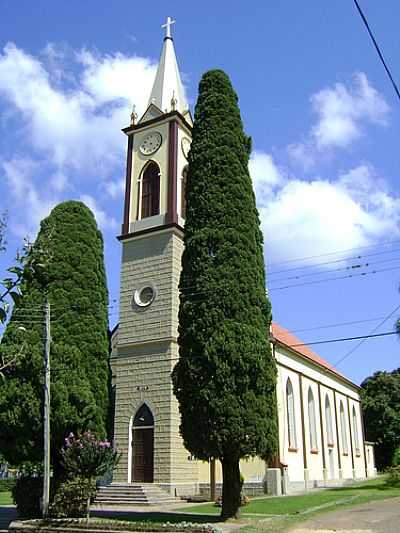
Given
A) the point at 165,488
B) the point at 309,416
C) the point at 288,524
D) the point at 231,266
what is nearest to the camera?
the point at 288,524

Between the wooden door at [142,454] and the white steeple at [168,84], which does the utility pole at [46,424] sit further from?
the white steeple at [168,84]

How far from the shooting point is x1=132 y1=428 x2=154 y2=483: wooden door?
93.1 feet

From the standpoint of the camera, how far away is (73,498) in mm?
17703

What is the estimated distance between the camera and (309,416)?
38.1 metres

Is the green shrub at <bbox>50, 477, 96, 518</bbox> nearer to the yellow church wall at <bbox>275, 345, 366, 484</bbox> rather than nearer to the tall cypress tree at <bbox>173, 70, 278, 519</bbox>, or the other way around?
the tall cypress tree at <bbox>173, 70, 278, 519</bbox>

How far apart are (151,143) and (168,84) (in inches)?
197

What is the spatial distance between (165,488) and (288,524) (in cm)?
1162

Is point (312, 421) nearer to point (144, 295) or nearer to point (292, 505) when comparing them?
point (144, 295)

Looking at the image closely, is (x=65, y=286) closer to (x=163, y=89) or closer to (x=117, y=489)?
(x=117, y=489)

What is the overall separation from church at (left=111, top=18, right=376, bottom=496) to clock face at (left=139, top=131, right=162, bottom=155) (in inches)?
2.9

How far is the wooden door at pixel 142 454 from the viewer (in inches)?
1117

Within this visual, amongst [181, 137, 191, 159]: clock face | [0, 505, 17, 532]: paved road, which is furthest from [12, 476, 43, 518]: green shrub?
[181, 137, 191, 159]: clock face

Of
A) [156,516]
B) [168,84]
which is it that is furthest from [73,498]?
[168,84]

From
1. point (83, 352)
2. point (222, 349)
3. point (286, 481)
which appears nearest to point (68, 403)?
point (83, 352)
